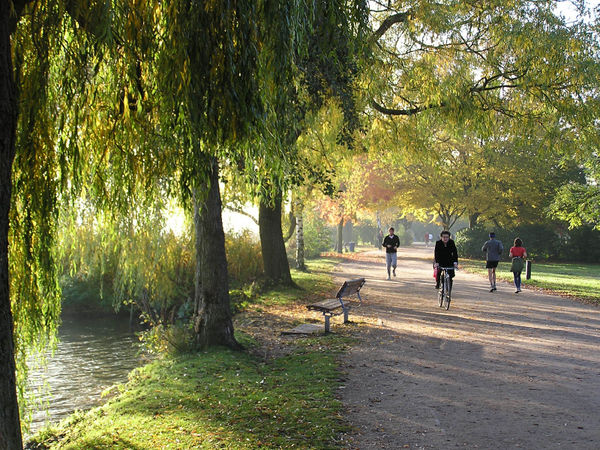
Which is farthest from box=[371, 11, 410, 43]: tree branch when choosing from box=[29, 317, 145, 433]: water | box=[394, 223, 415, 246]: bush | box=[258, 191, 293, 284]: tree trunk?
box=[394, 223, 415, 246]: bush

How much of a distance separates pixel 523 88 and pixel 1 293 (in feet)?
46.0

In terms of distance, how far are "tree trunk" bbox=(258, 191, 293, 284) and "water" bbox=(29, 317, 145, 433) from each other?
4.90 meters

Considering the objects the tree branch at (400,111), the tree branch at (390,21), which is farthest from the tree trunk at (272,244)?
the tree branch at (390,21)

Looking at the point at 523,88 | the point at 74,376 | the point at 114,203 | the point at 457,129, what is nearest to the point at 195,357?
the point at 74,376

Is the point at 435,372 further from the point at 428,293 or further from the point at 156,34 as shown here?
the point at 428,293

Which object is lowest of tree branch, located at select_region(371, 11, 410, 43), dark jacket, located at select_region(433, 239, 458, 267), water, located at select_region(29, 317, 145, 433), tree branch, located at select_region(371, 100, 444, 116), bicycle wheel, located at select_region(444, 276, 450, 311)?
water, located at select_region(29, 317, 145, 433)

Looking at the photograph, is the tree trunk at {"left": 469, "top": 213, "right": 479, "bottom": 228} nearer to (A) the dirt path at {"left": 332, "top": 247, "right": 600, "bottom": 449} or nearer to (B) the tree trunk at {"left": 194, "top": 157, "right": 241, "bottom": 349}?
(A) the dirt path at {"left": 332, "top": 247, "right": 600, "bottom": 449}

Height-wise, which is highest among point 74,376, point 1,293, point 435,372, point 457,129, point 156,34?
point 457,129

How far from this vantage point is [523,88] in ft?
48.9

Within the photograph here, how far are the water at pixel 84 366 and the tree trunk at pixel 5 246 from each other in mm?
2795

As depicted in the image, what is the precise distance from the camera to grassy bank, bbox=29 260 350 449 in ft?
19.1

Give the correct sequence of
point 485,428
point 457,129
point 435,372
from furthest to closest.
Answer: point 457,129
point 435,372
point 485,428

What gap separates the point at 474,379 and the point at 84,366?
787 cm

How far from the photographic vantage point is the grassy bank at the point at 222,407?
5.81 meters
